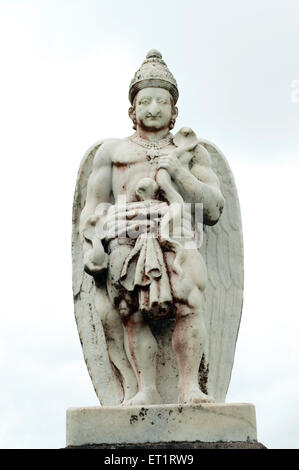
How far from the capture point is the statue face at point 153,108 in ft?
25.2

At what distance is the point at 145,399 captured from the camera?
264 inches

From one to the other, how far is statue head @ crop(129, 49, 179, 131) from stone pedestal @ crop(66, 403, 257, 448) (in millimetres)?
2725

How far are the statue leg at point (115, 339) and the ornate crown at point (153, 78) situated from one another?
2.01m

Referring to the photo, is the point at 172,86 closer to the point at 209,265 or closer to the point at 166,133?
the point at 166,133

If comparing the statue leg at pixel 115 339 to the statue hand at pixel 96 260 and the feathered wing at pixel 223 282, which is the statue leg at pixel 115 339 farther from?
the feathered wing at pixel 223 282

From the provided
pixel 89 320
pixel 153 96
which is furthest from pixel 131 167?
pixel 89 320

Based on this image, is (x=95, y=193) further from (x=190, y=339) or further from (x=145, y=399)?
(x=145, y=399)

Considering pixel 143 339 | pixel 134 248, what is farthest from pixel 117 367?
pixel 134 248

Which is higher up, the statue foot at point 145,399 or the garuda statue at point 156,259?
the garuda statue at point 156,259

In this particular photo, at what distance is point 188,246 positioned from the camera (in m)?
6.92

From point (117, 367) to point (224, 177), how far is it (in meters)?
2.16

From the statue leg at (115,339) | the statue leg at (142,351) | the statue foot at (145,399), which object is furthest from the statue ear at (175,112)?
the statue foot at (145,399)

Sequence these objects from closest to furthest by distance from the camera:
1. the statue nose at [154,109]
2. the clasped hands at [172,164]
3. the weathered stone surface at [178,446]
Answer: the weathered stone surface at [178,446], the clasped hands at [172,164], the statue nose at [154,109]
